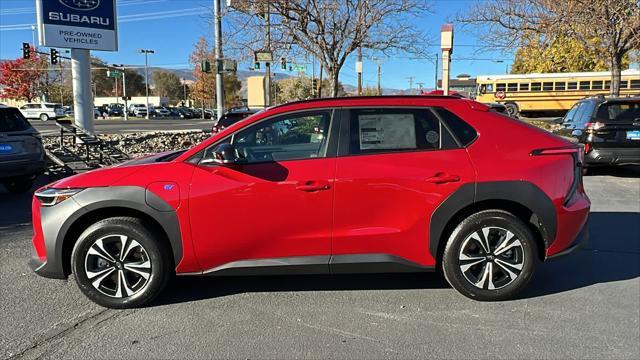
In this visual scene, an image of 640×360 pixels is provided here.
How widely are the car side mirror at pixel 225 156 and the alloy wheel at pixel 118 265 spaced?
866 mm

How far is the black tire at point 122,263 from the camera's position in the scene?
388 cm

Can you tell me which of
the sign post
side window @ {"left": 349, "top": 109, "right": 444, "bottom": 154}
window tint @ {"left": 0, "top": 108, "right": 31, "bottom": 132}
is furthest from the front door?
the sign post

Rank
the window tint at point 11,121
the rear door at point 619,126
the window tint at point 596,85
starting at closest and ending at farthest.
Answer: the window tint at point 11,121 → the rear door at point 619,126 → the window tint at point 596,85

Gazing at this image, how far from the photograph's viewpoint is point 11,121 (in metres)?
8.20

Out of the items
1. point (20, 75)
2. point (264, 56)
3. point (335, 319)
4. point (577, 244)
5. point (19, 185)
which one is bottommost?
point (335, 319)

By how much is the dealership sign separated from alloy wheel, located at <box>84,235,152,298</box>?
13664 mm

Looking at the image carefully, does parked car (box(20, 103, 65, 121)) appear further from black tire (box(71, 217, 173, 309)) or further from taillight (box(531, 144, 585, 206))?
taillight (box(531, 144, 585, 206))

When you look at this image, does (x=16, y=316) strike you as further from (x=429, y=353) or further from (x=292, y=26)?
(x=292, y=26)

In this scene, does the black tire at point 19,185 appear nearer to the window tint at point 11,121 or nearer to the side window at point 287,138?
the window tint at point 11,121

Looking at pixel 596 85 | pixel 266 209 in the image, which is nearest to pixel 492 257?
pixel 266 209

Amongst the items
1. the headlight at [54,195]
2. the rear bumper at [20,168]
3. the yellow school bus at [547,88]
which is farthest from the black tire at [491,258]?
the yellow school bus at [547,88]

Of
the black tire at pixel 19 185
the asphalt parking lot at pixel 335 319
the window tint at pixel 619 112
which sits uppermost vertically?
the window tint at pixel 619 112

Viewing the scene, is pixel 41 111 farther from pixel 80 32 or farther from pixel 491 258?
pixel 491 258

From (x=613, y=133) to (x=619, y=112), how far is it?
0.49 m
